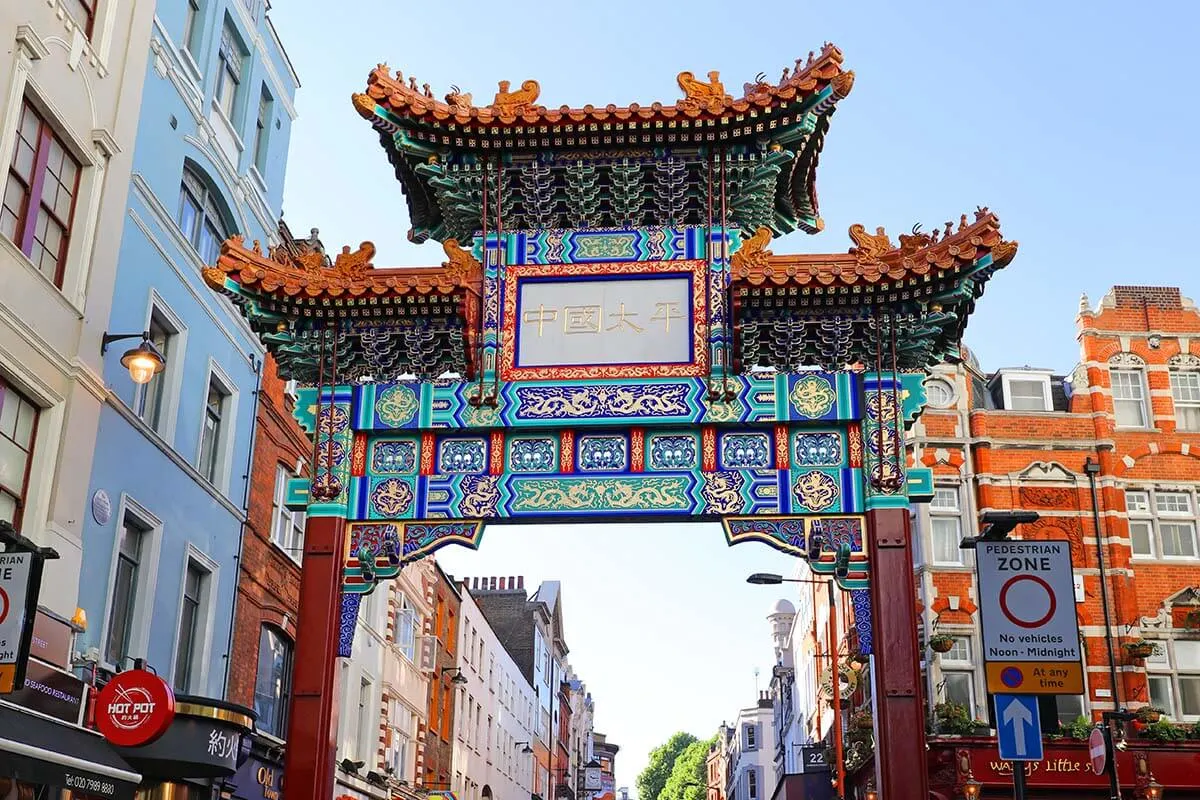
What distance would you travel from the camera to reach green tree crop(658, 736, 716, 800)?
123 meters

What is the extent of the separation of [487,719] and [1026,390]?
2784 cm

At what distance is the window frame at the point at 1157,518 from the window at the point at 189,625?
23.3 meters

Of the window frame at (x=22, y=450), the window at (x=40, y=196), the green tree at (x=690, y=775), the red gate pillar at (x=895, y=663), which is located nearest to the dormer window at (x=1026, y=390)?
the red gate pillar at (x=895, y=663)

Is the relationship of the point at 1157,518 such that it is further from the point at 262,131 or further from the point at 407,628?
the point at 262,131

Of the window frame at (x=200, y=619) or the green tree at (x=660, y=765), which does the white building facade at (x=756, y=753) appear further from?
the window frame at (x=200, y=619)

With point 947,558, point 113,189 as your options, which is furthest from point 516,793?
point 113,189

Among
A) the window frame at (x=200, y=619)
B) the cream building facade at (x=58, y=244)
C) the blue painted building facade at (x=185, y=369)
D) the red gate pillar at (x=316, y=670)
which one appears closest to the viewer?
the red gate pillar at (x=316, y=670)

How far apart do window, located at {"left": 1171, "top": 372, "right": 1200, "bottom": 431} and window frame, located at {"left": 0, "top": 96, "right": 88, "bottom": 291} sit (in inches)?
1125

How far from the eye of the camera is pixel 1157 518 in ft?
112

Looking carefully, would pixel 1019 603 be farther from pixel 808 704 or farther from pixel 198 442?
pixel 808 704

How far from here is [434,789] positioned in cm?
4172

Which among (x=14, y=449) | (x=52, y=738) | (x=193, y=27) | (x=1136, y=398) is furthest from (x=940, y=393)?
(x=52, y=738)

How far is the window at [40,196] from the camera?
15906mm

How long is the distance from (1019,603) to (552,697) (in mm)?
72683
